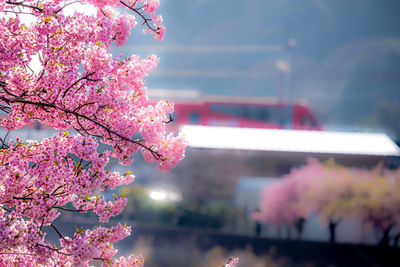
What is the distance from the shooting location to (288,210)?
48.6 feet

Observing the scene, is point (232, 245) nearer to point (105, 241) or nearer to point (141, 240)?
point (141, 240)

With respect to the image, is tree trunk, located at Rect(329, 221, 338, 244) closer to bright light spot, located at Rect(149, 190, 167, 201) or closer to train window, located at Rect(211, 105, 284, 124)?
bright light spot, located at Rect(149, 190, 167, 201)

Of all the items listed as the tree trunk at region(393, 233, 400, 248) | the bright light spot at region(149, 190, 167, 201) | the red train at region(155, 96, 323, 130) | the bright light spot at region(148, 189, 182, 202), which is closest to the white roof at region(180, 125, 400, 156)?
the bright light spot at region(148, 189, 182, 202)

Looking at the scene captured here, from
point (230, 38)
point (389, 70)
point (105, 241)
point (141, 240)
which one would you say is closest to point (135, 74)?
point (105, 241)

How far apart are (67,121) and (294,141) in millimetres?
13275

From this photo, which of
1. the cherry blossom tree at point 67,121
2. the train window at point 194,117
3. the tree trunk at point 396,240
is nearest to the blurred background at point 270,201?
the tree trunk at point 396,240

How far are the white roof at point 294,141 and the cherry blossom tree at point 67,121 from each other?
37.2 ft

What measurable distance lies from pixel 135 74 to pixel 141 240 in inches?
441

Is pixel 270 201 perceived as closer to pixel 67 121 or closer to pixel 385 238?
pixel 385 238

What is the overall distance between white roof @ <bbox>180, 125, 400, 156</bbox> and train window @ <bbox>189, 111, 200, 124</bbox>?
356cm

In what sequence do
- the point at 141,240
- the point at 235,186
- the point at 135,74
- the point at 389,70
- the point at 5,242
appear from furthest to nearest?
1. the point at 389,70
2. the point at 235,186
3. the point at 141,240
4. the point at 135,74
5. the point at 5,242

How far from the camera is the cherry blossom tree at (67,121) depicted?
9.71ft

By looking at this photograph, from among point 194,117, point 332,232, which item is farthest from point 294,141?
point 194,117

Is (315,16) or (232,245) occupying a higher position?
(315,16)
